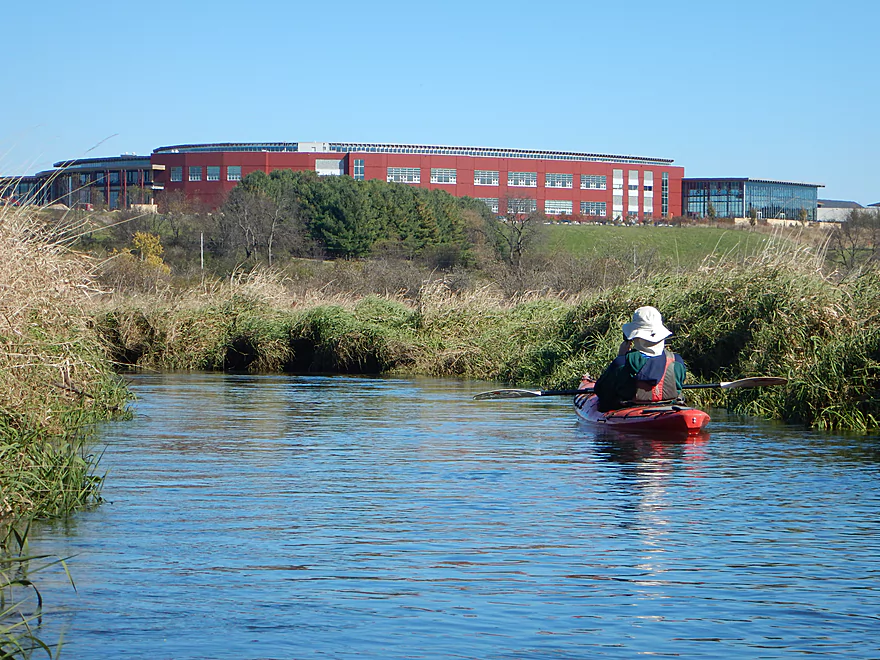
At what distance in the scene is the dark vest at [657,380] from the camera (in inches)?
571

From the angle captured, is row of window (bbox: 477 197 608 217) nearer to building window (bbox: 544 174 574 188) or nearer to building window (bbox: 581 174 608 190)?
building window (bbox: 544 174 574 188)

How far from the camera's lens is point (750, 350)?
62.8 ft

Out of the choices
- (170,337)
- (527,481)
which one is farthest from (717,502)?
(170,337)

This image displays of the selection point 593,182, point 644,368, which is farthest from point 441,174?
point 644,368

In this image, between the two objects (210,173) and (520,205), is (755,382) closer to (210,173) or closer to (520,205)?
(520,205)

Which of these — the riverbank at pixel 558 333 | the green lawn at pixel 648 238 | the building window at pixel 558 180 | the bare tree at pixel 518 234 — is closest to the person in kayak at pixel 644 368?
the riverbank at pixel 558 333

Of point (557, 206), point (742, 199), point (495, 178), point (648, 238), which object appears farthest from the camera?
point (742, 199)

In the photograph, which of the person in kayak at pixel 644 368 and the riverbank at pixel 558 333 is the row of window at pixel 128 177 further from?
the person in kayak at pixel 644 368

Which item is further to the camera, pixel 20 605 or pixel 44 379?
pixel 44 379

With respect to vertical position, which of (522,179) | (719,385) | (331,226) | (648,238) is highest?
(522,179)

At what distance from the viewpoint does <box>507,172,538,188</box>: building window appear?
4739 inches

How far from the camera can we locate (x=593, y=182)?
12462cm

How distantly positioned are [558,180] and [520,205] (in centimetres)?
1606

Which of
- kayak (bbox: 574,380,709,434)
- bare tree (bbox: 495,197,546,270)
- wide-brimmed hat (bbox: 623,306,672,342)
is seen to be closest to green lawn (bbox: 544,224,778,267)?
bare tree (bbox: 495,197,546,270)
